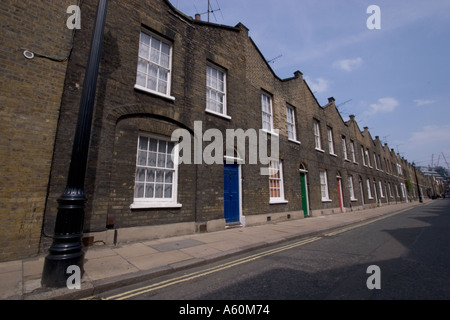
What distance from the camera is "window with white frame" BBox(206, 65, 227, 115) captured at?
8914 mm

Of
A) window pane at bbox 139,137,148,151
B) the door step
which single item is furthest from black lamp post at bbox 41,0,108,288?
the door step

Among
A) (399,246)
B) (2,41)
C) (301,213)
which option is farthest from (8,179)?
(301,213)

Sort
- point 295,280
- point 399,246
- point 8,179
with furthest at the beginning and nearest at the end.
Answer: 1. point 399,246
2. point 8,179
3. point 295,280

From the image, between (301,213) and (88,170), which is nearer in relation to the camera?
(88,170)

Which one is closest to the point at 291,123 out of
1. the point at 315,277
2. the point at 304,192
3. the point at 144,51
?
the point at 304,192

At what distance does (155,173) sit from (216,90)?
15.0ft

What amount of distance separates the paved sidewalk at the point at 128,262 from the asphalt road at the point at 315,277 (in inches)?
8.8

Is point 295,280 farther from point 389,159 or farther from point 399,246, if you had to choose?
point 389,159

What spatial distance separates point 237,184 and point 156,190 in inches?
144

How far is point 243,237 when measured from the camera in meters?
6.75

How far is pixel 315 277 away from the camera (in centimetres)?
355

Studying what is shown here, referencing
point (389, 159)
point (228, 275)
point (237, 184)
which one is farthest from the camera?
point (389, 159)

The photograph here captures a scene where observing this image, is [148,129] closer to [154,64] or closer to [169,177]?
[169,177]

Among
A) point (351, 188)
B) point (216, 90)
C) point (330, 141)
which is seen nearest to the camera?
point (216, 90)
